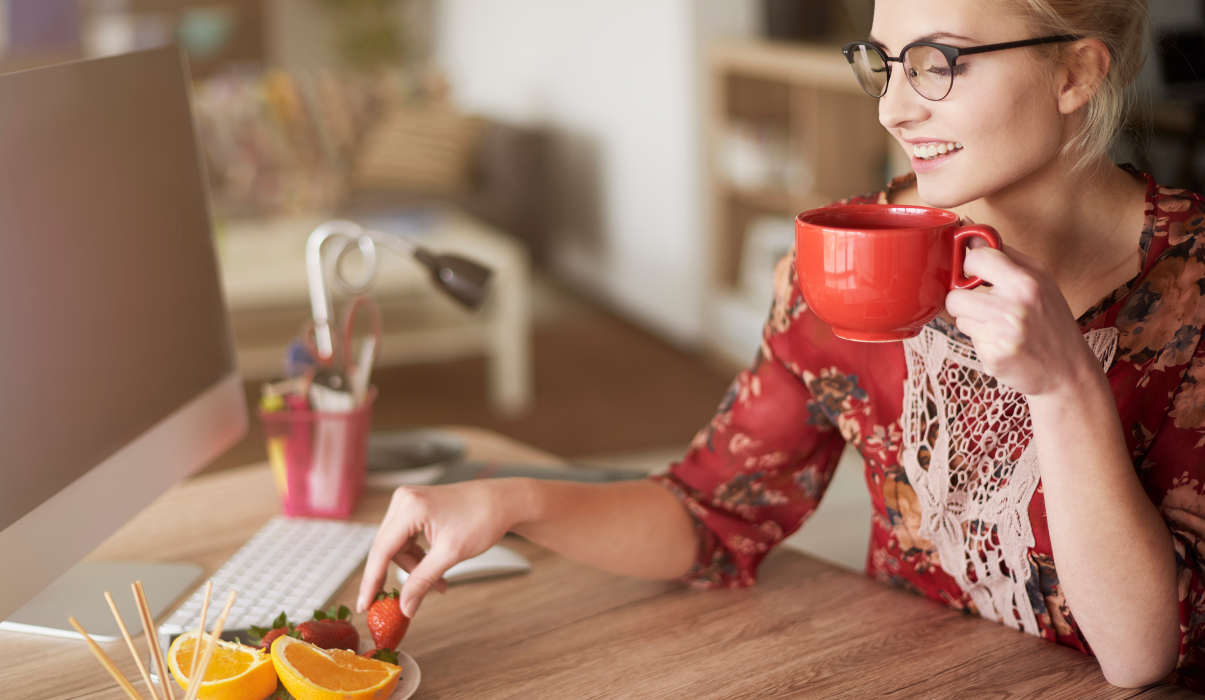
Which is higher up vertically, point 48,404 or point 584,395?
point 48,404

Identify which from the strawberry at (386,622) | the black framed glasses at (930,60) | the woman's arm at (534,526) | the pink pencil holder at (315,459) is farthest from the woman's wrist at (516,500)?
the black framed glasses at (930,60)

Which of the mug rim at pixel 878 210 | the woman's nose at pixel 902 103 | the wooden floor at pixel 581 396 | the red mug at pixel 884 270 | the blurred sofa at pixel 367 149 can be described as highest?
the woman's nose at pixel 902 103

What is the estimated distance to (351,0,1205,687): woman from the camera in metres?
0.89

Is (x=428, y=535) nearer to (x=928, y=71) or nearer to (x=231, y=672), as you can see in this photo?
(x=231, y=672)

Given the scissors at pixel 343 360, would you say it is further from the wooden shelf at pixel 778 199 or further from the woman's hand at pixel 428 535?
the wooden shelf at pixel 778 199

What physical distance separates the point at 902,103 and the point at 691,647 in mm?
466

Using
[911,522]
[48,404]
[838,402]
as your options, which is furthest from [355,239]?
[911,522]

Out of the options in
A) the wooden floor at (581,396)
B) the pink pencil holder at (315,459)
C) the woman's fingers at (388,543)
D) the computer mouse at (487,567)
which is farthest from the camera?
the wooden floor at (581,396)

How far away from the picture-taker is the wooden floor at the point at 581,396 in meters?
3.64

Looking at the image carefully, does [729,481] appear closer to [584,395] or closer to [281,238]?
[584,395]

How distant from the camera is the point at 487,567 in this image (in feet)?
3.76

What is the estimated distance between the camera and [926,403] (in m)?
1.09

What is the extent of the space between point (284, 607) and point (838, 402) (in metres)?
0.54

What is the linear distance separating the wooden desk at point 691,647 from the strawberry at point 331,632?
0.21ft
